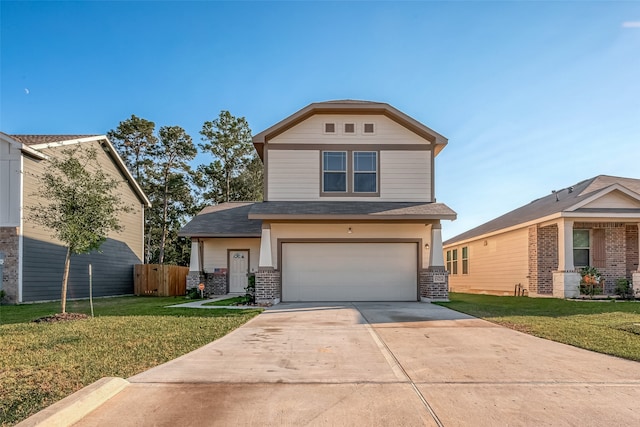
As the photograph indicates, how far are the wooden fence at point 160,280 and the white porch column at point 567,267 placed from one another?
15.9 meters

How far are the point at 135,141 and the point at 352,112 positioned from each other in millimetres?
25253

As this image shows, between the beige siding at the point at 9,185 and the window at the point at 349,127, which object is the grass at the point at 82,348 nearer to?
the beige siding at the point at 9,185

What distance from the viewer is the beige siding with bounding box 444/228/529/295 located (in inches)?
706

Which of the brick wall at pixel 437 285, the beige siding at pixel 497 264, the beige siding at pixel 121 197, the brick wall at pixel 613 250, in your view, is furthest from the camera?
the beige siding at pixel 497 264

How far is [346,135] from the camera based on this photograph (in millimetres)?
15109

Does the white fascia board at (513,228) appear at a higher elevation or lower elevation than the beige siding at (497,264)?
higher

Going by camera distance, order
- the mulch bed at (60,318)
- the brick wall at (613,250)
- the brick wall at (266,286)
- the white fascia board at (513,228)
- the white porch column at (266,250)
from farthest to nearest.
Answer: the brick wall at (613,250) < the white fascia board at (513,228) < the white porch column at (266,250) < the brick wall at (266,286) < the mulch bed at (60,318)

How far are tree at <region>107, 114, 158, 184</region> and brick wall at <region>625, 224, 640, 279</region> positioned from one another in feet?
104

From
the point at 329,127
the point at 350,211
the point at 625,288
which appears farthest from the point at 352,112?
the point at 625,288

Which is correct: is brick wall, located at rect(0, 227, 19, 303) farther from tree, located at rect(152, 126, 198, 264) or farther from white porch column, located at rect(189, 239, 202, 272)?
tree, located at rect(152, 126, 198, 264)

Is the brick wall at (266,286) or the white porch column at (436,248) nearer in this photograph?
the brick wall at (266,286)

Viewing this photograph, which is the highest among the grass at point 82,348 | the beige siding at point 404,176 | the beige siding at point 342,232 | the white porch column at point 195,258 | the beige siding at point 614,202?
the beige siding at point 404,176

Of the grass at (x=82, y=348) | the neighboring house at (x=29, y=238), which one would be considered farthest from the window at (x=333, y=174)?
the neighboring house at (x=29, y=238)

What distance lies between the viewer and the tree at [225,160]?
115 feet
